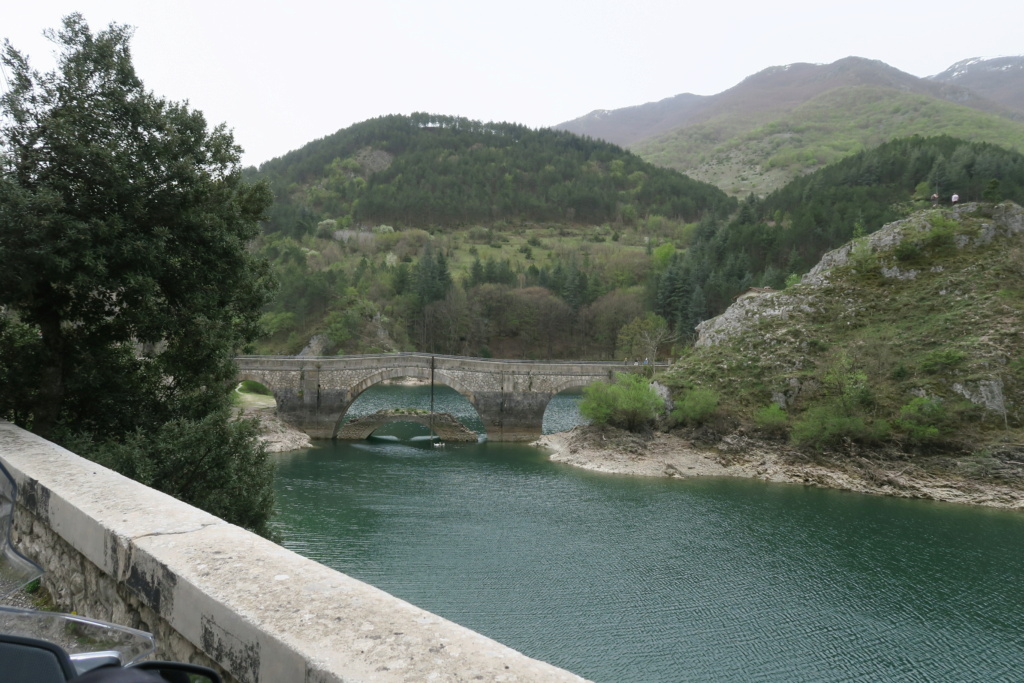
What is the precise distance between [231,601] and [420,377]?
32332mm

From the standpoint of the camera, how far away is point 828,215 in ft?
181

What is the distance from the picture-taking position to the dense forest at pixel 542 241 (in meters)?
54.6

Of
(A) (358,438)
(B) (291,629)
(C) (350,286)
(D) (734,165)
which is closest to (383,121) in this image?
(C) (350,286)

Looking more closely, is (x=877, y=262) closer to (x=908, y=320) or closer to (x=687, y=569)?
(x=908, y=320)

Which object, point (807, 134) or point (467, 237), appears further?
point (807, 134)

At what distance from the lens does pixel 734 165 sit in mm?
145125

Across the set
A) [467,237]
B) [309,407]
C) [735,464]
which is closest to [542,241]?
[467,237]

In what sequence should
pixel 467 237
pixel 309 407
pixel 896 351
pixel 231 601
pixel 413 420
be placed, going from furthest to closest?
pixel 467 237 < pixel 413 420 < pixel 309 407 < pixel 896 351 < pixel 231 601

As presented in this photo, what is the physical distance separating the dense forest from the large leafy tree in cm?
2227

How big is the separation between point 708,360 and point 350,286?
1508 inches

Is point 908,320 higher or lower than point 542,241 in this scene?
lower

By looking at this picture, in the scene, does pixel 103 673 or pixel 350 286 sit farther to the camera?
pixel 350 286

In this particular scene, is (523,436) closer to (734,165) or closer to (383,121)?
(383,121)

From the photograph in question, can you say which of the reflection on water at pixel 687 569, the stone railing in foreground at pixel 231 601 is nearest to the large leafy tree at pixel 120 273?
the stone railing in foreground at pixel 231 601
